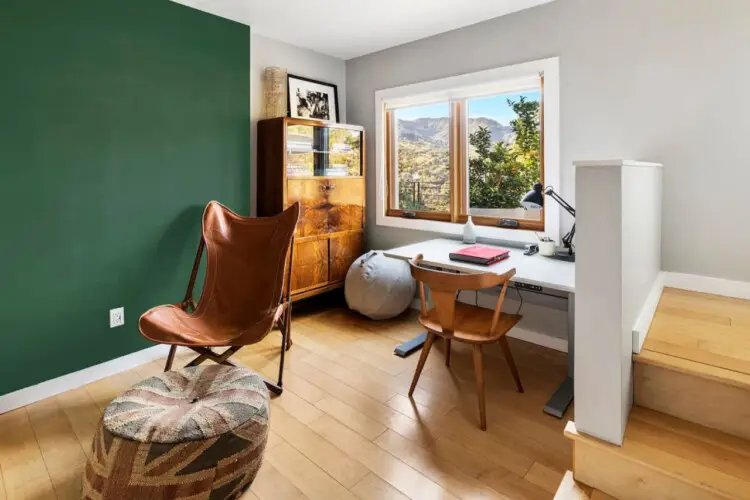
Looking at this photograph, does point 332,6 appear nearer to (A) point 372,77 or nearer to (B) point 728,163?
(A) point 372,77

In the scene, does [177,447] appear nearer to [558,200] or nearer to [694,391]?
[694,391]

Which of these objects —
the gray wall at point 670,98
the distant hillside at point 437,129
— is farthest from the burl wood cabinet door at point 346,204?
the gray wall at point 670,98

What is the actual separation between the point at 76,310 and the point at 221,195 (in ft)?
3.99

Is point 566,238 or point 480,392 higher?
point 566,238

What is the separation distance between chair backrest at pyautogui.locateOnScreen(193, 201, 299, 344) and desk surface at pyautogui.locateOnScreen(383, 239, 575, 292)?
75 centimetres

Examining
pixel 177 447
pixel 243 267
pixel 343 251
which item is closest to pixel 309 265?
pixel 343 251

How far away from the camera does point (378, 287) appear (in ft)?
11.4

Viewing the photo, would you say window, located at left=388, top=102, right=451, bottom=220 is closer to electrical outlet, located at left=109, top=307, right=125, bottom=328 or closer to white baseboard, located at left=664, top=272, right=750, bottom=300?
white baseboard, located at left=664, top=272, right=750, bottom=300

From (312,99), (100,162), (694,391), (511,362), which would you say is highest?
(312,99)

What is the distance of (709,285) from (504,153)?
1.55 metres

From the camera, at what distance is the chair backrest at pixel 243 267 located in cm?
266

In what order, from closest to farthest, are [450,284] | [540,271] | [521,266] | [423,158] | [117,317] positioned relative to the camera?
[450,284] < [540,271] < [521,266] < [117,317] < [423,158]

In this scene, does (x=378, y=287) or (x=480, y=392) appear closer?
(x=480, y=392)

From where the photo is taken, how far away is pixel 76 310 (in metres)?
2.54
